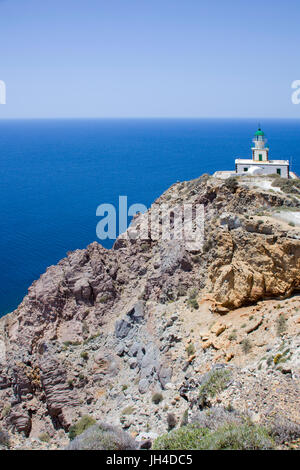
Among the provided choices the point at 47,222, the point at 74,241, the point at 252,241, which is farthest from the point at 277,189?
the point at 47,222

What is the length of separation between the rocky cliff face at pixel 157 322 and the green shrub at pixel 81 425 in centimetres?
42

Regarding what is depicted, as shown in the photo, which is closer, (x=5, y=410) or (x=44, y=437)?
(x=44, y=437)

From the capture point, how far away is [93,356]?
19.4 m

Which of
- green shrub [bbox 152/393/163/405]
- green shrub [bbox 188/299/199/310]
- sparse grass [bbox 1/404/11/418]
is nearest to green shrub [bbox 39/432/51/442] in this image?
sparse grass [bbox 1/404/11/418]

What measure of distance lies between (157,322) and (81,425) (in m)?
5.05

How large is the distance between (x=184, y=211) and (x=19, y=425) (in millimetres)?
12581

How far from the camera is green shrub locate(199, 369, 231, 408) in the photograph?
1173cm

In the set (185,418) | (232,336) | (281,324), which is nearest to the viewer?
(185,418)

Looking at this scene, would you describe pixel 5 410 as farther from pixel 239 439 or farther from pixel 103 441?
pixel 239 439

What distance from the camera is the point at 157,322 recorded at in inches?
736

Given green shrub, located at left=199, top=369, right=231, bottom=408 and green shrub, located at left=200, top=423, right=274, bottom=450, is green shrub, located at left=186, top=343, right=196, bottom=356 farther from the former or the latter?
green shrub, located at left=200, top=423, right=274, bottom=450

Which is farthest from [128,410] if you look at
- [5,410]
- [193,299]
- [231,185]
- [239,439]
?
[231,185]

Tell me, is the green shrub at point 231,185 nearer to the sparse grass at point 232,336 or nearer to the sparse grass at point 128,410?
the sparse grass at point 232,336

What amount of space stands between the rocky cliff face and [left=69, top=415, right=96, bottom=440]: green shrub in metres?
0.42
